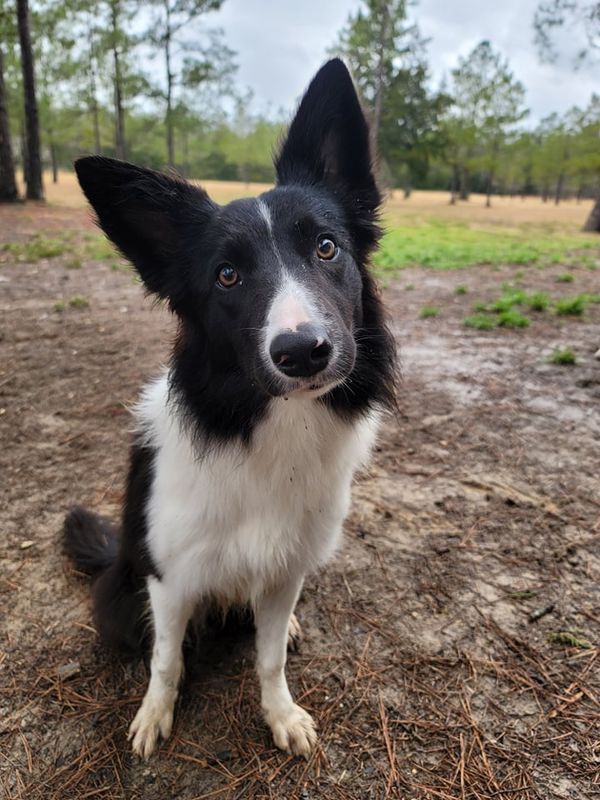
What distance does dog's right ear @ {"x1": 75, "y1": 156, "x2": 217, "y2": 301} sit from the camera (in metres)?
1.92

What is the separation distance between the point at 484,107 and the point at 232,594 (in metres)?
47.6

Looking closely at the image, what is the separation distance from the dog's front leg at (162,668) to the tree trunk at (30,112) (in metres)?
18.1

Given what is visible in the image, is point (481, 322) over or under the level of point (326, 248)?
under

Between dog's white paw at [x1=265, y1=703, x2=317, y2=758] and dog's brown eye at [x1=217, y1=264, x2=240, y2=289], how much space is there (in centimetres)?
168

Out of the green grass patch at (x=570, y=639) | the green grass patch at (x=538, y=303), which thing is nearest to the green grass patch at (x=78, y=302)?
the green grass patch at (x=538, y=303)

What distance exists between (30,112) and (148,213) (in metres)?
17.4

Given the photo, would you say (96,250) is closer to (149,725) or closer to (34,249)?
(34,249)

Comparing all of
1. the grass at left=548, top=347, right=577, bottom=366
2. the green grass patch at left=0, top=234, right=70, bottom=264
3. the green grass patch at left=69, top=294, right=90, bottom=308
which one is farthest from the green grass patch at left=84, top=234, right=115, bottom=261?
the grass at left=548, top=347, right=577, bottom=366

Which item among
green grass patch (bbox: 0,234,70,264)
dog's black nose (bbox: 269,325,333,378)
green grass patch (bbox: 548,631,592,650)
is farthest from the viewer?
green grass patch (bbox: 0,234,70,264)

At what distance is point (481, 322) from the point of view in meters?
6.97

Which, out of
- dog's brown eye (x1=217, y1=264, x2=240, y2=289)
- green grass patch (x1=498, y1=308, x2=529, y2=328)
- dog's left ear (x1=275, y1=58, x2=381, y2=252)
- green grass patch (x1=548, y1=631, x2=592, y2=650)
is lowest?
green grass patch (x1=548, y1=631, x2=592, y2=650)

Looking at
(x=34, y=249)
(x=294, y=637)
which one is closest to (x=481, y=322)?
(x=294, y=637)

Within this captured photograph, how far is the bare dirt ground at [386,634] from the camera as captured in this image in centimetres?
200

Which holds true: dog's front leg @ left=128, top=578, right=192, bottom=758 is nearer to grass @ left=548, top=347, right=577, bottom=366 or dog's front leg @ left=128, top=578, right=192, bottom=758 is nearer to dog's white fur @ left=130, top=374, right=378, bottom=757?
dog's white fur @ left=130, top=374, right=378, bottom=757
